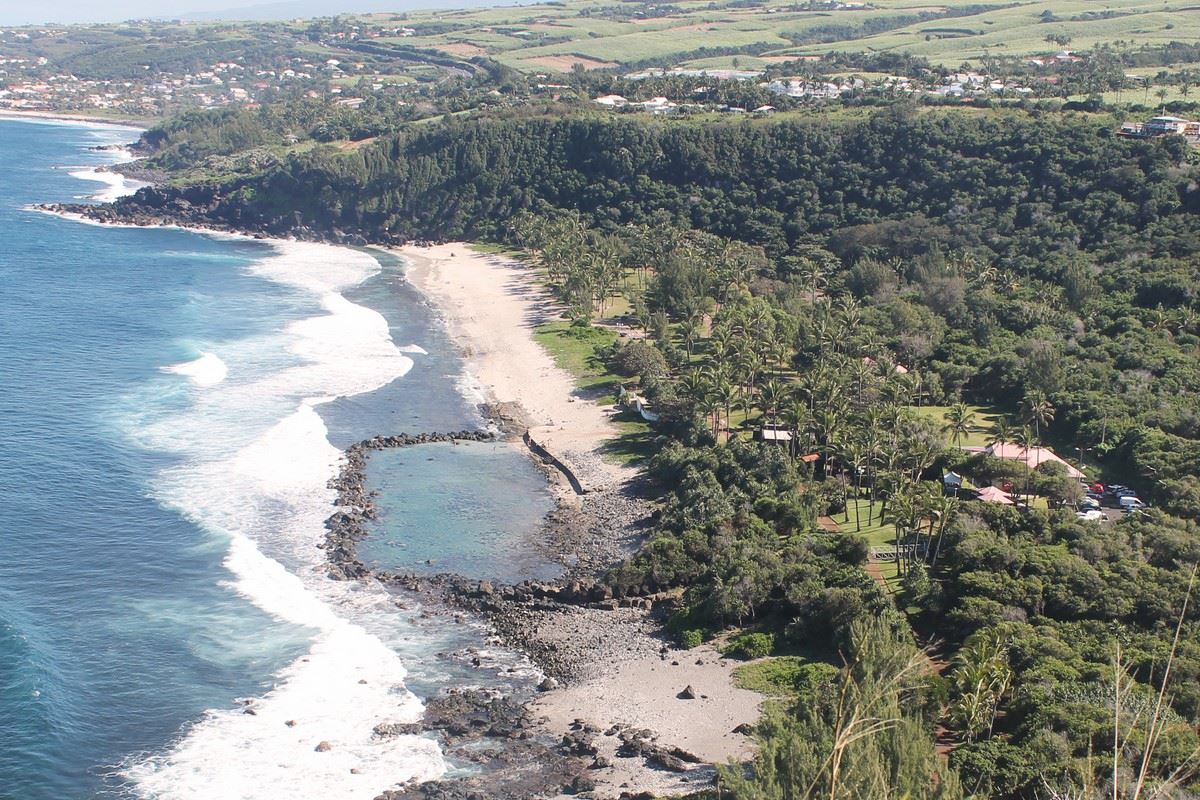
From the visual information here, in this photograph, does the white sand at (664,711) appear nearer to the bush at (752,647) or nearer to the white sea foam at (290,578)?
the bush at (752,647)

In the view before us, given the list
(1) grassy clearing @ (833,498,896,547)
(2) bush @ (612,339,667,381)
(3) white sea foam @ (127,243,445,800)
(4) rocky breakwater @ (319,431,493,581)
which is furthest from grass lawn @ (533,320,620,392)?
(1) grassy clearing @ (833,498,896,547)

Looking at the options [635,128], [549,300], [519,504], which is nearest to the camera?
[519,504]

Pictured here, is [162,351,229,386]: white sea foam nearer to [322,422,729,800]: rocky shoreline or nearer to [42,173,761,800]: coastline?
[42,173,761,800]: coastline

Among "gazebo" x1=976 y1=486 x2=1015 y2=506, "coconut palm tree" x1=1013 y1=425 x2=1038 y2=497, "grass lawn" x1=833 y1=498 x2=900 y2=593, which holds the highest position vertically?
"coconut palm tree" x1=1013 y1=425 x2=1038 y2=497

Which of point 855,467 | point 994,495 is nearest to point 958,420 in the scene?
point 994,495

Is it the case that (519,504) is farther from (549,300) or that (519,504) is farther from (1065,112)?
(1065,112)

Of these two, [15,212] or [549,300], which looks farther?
[15,212]

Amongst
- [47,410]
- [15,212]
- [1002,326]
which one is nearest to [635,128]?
[1002,326]
